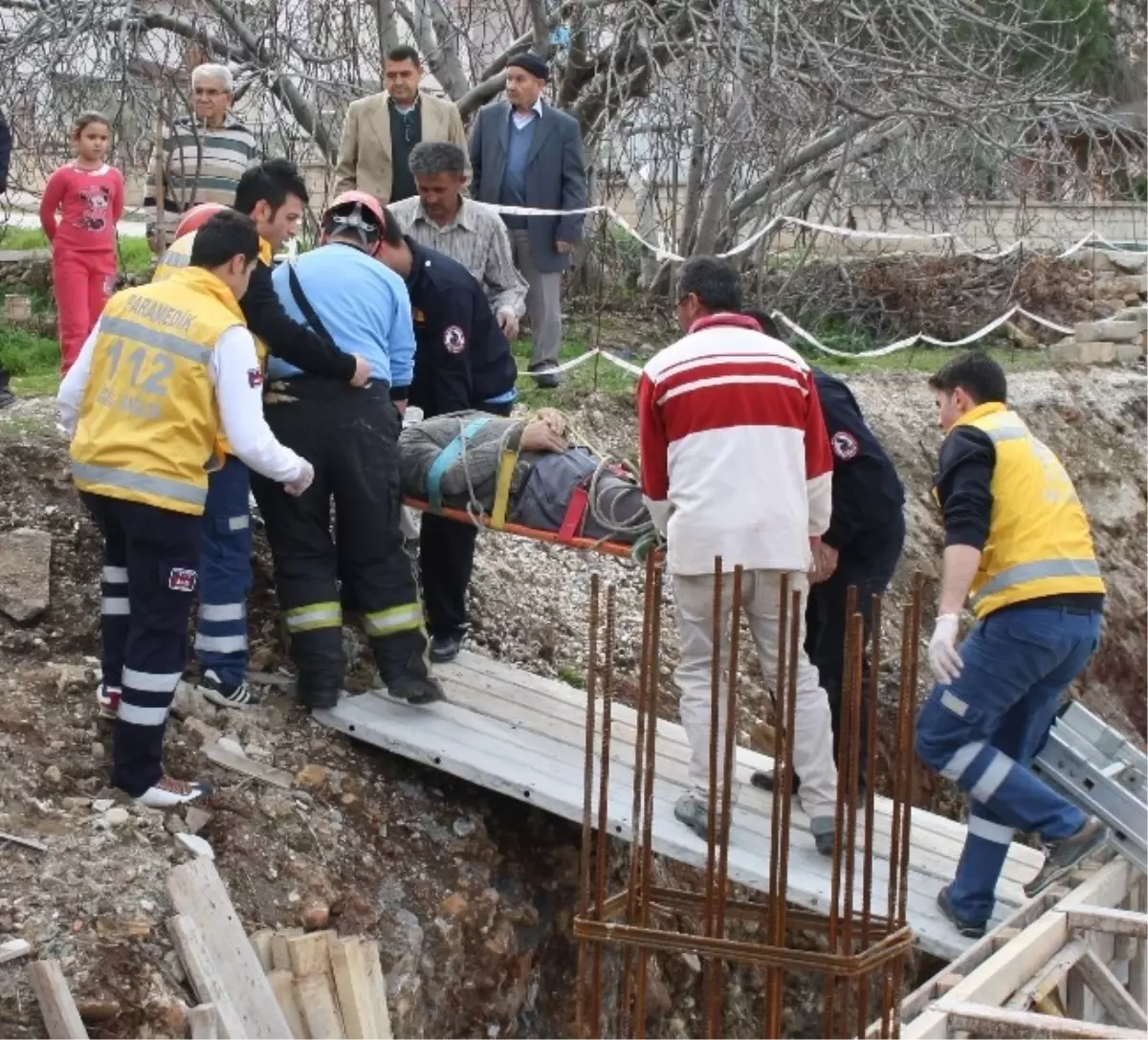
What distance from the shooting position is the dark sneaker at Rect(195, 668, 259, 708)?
19.5ft

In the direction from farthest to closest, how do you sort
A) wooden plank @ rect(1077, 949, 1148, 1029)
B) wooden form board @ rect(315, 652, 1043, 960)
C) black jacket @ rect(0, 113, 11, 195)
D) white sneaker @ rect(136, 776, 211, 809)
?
1. black jacket @ rect(0, 113, 11, 195)
2. wooden form board @ rect(315, 652, 1043, 960)
3. wooden plank @ rect(1077, 949, 1148, 1029)
4. white sneaker @ rect(136, 776, 211, 809)

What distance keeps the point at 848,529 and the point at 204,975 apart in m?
2.50

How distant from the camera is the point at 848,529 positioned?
5.86 m

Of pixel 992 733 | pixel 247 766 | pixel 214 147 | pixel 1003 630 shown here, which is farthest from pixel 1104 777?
pixel 214 147

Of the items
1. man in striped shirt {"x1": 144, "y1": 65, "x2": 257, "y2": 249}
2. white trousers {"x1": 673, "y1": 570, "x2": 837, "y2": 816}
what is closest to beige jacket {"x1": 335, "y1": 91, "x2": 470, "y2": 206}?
man in striped shirt {"x1": 144, "y1": 65, "x2": 257, "y2": 249}

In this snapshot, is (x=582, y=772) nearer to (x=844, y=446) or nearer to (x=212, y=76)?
(x=844, y=446)

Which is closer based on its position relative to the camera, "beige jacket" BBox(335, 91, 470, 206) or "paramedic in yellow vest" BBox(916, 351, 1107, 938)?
"paramedic in yellow vest" BBox(916, 351, 1107, 938)

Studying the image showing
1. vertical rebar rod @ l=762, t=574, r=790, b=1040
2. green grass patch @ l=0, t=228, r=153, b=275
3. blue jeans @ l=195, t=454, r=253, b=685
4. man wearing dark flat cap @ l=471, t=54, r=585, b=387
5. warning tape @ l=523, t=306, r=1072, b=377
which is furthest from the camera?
green grass patch @ l=0, t=228, r=153, b=275

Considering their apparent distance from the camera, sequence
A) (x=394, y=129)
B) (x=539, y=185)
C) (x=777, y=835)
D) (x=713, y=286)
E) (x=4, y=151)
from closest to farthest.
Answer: (x=777, y=835) < (x=713, y=286) < (x=4, y=151) < (x=394, y=129) < (x=539, y=185)

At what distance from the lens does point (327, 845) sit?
546 centimetres

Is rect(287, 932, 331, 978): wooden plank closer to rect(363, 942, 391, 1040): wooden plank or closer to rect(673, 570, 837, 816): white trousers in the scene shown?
rect(363, 942, 391, 1040): wooden plank

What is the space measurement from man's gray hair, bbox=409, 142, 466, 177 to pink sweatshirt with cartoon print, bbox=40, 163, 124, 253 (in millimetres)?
2508

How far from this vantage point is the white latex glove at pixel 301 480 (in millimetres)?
5449

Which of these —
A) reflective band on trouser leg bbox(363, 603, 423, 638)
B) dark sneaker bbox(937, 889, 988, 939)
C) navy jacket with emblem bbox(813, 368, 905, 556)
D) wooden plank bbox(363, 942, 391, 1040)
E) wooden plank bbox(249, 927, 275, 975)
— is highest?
navy jacket with emblem bbox(813, 368, 905, 556)
